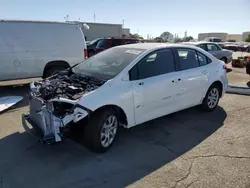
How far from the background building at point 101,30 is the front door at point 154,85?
3405 centimetres

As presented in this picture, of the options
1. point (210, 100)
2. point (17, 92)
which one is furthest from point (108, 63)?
point (17, 92)

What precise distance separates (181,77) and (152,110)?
1003mm

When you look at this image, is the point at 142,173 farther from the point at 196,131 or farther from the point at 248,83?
the point at 248,83

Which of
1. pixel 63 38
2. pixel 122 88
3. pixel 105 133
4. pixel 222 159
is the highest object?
pixel 63 38

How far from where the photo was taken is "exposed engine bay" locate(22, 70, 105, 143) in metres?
3.67

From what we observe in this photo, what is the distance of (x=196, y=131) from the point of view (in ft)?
16.6

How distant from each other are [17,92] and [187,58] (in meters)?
5.36

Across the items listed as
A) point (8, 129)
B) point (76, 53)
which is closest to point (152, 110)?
point (8, 129)

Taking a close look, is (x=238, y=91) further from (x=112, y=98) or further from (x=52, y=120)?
(x=52, y=120)

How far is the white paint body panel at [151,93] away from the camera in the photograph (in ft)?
12.9

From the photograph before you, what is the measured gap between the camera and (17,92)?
807 cm

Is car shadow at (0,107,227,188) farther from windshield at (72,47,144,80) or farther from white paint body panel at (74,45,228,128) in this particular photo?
windshield at (72,47,144,80)

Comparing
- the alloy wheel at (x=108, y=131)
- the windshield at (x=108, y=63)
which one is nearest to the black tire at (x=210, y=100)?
the windshield at (x=108, y=63)

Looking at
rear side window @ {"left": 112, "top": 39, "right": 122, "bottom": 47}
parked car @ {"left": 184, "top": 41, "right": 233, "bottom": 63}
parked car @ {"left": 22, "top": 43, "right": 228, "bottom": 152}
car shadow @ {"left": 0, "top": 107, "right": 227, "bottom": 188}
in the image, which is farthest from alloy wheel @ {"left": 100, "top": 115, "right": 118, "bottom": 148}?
rear side window @ {"left": 112, "top": 39, "right": 122, "bottom": 47}
